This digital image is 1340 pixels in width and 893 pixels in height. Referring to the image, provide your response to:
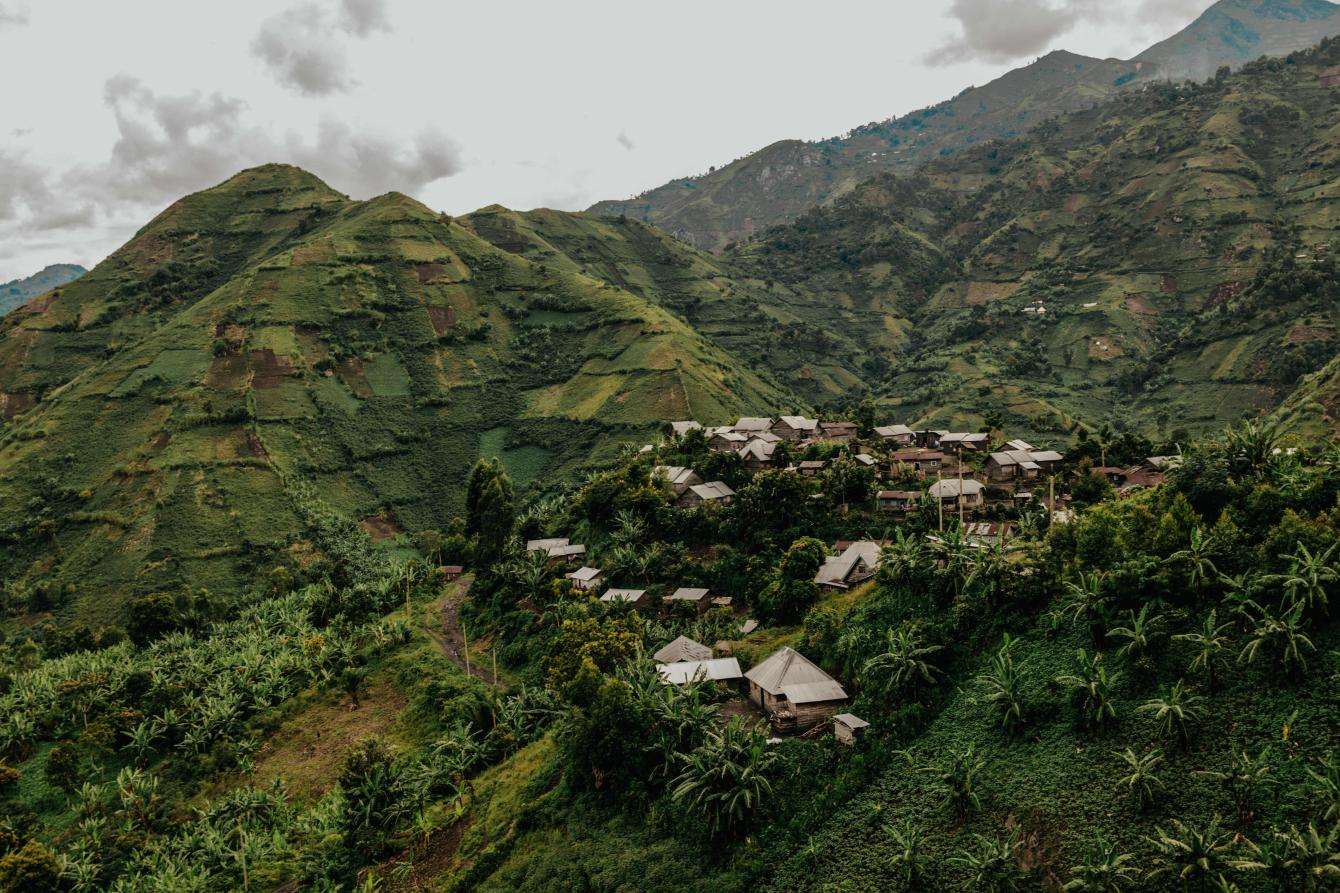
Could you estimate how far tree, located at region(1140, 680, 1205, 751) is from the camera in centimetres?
2498

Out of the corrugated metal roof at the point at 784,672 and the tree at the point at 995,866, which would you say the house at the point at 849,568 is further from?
the tree at the point at 995,866

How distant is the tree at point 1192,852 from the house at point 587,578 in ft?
156

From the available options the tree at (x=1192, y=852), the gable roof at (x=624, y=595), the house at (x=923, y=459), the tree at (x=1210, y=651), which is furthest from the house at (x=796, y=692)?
the house at (x=923, y=459)

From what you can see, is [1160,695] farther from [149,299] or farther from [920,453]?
[149,299]

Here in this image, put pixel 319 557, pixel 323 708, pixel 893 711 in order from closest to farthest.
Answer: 1. pixel 893 711
2. pixel 323 708
3. pixel 319 557

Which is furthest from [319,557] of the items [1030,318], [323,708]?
[1030,318]

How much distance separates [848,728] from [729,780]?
6.80 metres

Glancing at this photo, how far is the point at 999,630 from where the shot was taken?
1387 inches

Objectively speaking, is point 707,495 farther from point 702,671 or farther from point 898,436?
point 898,436

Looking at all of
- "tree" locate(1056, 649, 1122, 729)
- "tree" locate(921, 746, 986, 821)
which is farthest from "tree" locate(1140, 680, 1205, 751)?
"tree" locate(921, 746, 986, 821)

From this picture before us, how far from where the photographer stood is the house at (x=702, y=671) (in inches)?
1618

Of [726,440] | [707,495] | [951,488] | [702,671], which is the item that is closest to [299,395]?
[726,440]

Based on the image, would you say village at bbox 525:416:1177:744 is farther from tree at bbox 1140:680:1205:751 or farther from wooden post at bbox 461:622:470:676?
tree at bbox 1140:680:1205:751

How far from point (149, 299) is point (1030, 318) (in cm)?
24501
